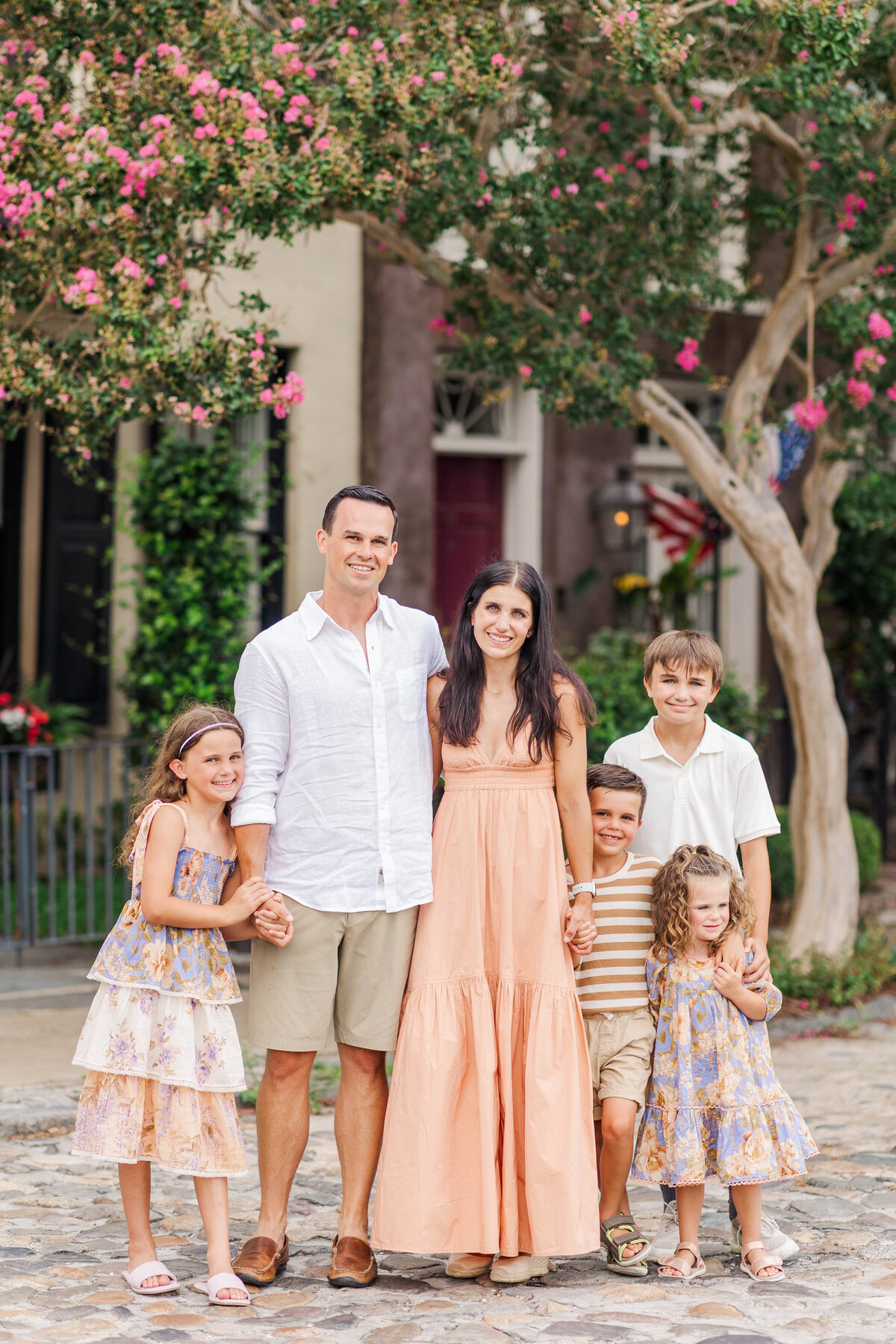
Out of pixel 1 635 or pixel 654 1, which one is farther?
pixel 1 635

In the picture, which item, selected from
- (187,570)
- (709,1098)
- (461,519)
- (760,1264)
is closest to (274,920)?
(709,1098)

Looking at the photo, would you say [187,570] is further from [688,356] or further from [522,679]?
[522,679]

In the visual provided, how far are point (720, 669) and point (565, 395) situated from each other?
9.82 feet

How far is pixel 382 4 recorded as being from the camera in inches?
260

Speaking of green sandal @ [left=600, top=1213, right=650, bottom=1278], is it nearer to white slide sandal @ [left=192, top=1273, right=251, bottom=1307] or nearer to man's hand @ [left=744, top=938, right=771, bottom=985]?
man's hand @ [left=744, top=938, right=771, bottom=985]

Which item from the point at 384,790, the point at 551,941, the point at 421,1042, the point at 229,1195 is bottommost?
the point at 229,1195

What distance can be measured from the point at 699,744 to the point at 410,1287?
67.0 inches

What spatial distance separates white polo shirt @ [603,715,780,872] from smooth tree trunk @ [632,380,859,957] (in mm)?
3682

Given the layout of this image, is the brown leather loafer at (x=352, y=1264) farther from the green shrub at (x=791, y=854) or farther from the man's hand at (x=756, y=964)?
the green shrub at (x=791, y=854)

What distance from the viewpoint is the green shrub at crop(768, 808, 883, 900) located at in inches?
416

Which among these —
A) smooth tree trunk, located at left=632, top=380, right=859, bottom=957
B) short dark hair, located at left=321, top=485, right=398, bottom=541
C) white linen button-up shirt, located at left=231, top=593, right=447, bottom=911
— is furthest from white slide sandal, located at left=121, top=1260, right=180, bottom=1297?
smooth tree trunk, located at left=632, top=380, right=859, bottom=957

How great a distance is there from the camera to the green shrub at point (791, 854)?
10.6 meters

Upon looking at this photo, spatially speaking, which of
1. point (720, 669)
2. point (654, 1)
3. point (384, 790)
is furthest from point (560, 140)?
point (384, 790)

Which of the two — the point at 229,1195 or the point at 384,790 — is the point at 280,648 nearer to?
the point at 384,790
